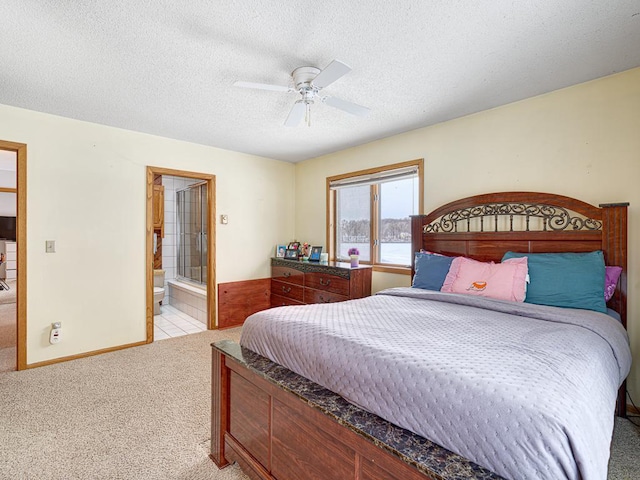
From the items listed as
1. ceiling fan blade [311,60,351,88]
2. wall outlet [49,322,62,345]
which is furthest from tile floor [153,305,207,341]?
ceiling fan blade [311,60,351,88]

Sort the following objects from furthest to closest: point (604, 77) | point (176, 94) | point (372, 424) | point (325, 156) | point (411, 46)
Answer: point (325, 156), point (176, 94), point (604, 77), point (411, 46), point (372, 424)

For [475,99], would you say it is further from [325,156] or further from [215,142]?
[215,142]

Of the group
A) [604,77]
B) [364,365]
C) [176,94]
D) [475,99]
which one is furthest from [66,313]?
[604,77]

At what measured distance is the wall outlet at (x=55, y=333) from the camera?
309cm

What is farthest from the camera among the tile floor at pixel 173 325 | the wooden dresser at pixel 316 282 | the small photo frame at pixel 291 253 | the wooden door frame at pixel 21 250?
the small photo frame at pixel 291 253

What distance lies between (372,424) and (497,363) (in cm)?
50

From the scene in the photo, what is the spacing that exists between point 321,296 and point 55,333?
265cm

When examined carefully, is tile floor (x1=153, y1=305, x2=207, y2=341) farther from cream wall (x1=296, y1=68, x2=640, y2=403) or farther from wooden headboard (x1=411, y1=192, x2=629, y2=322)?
wooden headboard (x1=411, y1=192, x2=629, y2=322)

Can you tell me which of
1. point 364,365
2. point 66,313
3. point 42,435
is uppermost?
point 364,365

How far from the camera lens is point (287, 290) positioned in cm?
447

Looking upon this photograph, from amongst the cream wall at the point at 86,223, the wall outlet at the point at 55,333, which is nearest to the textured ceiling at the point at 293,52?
the cream wall at the point at 86,223

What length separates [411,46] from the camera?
1.96 m

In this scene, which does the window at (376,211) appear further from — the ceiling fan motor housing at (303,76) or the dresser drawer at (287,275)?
the ceiling fan motor housing at (303,76)

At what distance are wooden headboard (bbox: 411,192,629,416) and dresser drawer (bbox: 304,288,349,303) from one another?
1.01m
